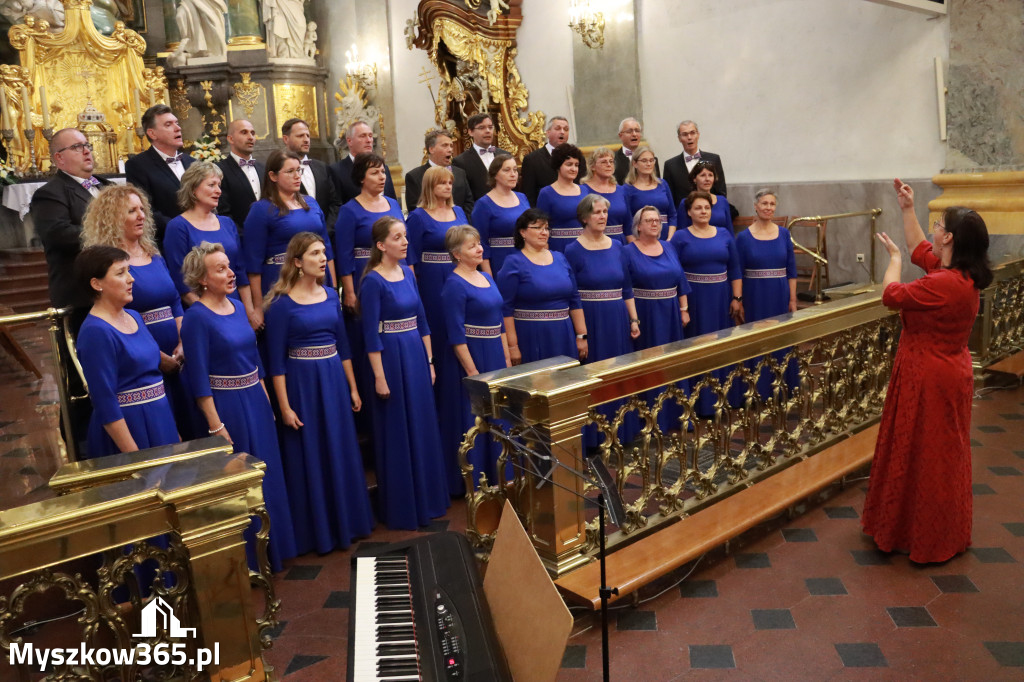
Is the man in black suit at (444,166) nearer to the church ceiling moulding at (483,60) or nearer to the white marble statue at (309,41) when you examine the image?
the church ceiling moulding at (483,60)

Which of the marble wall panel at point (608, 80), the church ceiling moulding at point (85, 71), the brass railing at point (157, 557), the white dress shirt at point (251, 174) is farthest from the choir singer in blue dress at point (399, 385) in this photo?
the church ceiling moulding at point (85, 71)

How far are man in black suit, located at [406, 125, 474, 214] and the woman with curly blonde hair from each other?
7.03 feet

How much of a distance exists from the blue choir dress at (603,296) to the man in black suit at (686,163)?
6.17ft

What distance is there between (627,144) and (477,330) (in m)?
3.12

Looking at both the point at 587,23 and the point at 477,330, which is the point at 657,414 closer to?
the point at 477,330

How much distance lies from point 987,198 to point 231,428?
7.15 m

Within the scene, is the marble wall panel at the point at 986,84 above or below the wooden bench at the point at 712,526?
above

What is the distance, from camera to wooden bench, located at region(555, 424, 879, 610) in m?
3.86

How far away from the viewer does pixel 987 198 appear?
26.4 feet

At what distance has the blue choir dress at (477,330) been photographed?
522 cm

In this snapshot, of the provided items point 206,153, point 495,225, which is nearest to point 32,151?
point 206,153

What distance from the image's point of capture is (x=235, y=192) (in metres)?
6.06

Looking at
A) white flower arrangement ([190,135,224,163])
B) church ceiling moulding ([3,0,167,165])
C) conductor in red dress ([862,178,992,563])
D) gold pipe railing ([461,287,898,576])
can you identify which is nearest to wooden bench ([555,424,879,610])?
gold pipe railing ([461,287,898,576])

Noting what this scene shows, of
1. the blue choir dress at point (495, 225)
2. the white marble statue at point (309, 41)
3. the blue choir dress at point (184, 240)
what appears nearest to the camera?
the blue choir dress at point (184, 240)
